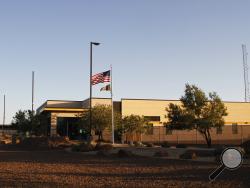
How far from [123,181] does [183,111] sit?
31.3 m

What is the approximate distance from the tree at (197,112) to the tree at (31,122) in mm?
31039

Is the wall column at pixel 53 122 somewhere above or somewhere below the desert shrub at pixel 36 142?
above

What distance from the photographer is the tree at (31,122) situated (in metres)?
71.0

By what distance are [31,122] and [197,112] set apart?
34.2 metres

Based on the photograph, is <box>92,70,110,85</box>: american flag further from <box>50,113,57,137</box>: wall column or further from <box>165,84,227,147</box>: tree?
<box>50,113,57,137</box>: wall column

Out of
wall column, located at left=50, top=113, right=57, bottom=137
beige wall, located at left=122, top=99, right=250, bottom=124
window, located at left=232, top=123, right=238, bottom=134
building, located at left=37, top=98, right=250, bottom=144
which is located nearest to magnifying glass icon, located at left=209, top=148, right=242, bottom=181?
building, located at left=37, top=98, right=250, bottom=144

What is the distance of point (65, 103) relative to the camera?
73938 mm

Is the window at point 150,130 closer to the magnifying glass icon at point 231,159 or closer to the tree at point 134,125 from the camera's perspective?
the tree at point 134,125

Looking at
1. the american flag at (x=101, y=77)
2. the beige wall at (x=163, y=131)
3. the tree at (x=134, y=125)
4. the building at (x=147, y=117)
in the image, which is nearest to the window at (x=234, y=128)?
the building at (x=147, y=117)

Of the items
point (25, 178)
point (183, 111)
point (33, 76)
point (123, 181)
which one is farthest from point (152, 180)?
point (33, 76)

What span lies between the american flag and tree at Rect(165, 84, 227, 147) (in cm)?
759

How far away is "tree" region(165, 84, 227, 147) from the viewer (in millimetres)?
45062

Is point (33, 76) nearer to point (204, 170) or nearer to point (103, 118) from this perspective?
point (103, 118)

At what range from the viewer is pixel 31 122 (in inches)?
2808
